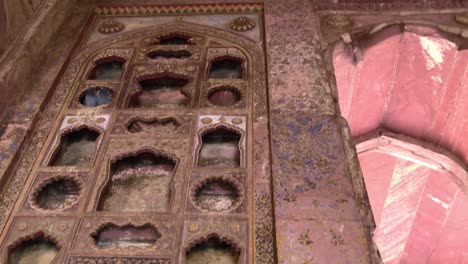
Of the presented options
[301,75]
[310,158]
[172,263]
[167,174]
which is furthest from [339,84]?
[172,263]

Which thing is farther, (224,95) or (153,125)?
(224,95)

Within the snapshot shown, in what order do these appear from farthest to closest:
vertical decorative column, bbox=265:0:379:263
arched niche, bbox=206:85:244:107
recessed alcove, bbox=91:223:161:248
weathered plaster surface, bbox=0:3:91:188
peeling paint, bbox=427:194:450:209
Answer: peeling paint, bbox=427:194:450:209, arched niche, bbox=206:85:244:107, weathered plaster surface, bbox=0:3:91:188, recessed alcove, bbox=91:223:161:248, vertical decorative column, bbox=265:0:379:263

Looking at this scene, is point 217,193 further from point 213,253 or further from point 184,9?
Result: point 184,9

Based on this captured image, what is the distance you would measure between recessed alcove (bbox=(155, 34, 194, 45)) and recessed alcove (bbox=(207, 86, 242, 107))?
888 millimetres

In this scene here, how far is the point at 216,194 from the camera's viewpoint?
11.2ft

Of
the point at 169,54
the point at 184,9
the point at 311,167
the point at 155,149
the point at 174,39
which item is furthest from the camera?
the point at 184,9

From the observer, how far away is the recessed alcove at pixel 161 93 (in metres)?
4.38

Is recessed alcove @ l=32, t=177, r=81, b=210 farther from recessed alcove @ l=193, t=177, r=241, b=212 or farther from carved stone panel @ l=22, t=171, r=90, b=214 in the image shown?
recessed alcove @ l=193, t=177, r=241, b=212

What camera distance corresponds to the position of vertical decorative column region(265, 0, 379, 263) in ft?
9.39

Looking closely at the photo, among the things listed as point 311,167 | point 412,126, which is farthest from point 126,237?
point 412,126

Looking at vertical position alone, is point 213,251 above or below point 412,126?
below

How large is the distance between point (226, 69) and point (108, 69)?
3.62ft

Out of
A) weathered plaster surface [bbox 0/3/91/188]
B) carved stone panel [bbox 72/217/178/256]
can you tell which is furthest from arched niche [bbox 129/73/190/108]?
carved stone panel [bbox 72/217/178/256]

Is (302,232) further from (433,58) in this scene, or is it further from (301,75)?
(433,58)
